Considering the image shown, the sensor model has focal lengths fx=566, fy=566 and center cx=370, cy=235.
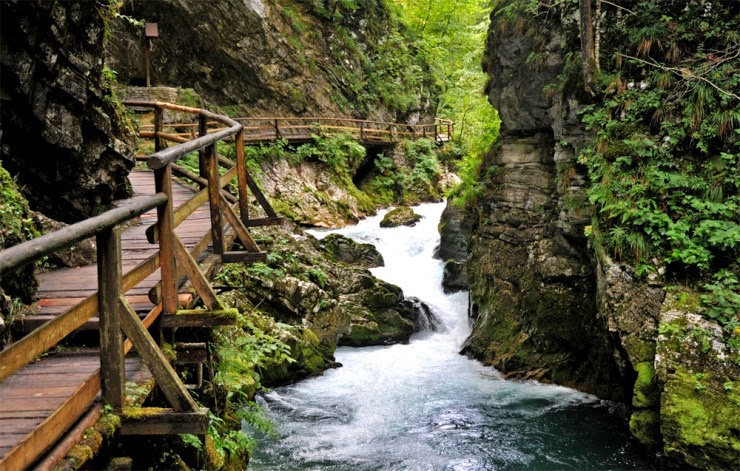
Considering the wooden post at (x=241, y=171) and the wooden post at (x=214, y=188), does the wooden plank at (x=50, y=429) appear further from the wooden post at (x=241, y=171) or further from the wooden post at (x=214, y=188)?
the wooden post at (x=241, y=171)

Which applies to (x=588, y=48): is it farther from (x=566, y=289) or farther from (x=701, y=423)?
(x=701, y=423)

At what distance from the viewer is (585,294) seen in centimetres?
1099

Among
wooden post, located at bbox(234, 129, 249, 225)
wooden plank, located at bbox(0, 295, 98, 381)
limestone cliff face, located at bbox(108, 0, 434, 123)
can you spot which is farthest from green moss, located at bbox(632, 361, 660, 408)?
limestone cliff face, located at bbox(108, 0, 434, 123)

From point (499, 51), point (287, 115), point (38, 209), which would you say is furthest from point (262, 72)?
point (38, 209)

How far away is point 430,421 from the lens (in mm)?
9750

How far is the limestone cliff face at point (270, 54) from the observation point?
68.3 feet

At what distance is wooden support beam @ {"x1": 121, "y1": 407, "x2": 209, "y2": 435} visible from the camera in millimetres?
2941

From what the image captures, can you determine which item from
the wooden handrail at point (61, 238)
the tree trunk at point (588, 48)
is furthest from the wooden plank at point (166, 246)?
the tree trunk at point (588, 48)

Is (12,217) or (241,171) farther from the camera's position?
(241,171)

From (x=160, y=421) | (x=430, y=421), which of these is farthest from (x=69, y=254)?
(x=430, y=421)

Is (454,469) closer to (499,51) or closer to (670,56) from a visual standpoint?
(670,56)

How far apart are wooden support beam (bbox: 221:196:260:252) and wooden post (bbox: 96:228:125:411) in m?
2.49

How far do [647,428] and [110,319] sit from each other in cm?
733

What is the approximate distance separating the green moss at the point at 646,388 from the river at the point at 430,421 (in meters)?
1.06
